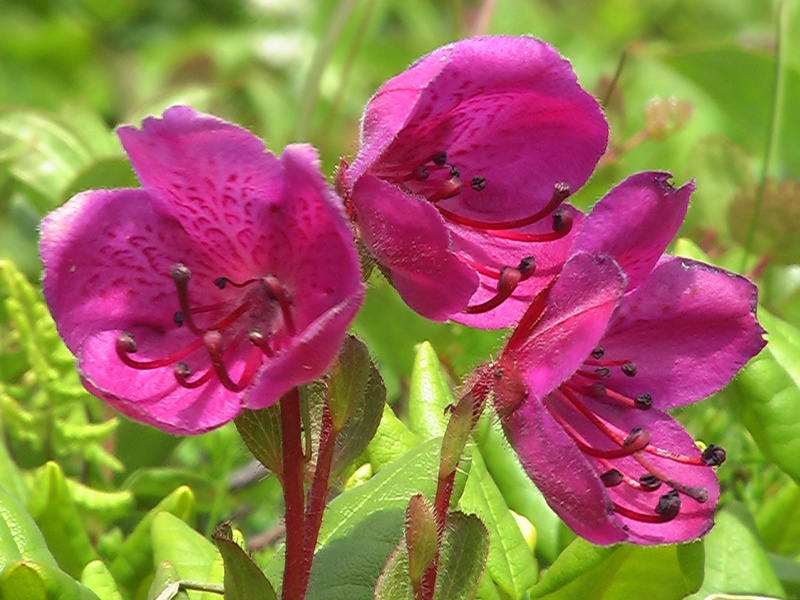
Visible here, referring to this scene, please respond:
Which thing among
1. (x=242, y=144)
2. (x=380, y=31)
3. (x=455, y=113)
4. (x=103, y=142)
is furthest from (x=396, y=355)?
(x=380, y=31)

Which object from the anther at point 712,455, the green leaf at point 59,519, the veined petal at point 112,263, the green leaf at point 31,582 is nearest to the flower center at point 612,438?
the anther at point 712,455

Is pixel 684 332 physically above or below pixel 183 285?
below

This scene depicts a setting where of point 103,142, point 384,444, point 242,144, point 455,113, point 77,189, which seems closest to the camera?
point 242,144

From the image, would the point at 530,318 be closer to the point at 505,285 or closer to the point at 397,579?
the point at 505,285

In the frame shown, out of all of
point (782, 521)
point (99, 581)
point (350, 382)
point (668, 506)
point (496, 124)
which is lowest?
point (782, 521)

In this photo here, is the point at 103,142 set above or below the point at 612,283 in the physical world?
below

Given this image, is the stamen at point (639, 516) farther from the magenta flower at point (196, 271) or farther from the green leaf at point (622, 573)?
the magenta flower at point (196, 271)

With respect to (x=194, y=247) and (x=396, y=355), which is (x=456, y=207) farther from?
(x=396, y=355)

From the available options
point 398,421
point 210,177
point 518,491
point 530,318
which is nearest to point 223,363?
point 210,177
